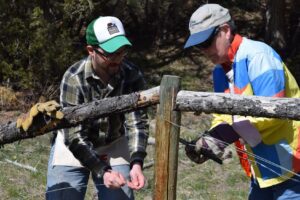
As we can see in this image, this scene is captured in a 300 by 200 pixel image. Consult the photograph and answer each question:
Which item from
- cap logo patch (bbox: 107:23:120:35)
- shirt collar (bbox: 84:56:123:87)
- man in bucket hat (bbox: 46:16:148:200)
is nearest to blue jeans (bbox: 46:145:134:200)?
man in bucket hat (bbox: 46:16:148:200)

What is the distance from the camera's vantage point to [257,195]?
3133 millimetres

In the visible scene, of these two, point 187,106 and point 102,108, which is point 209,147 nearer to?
point 187,106

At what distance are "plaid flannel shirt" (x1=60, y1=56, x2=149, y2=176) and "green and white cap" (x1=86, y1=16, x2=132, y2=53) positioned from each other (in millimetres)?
166

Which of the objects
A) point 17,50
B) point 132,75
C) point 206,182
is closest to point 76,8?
point 17,50

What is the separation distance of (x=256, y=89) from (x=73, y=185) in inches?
45.2

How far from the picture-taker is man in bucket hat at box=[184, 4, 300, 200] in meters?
2.75

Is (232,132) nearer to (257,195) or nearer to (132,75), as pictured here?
(257,195)

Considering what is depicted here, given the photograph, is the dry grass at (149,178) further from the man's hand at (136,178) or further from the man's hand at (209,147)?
the man's hand at (209,147)

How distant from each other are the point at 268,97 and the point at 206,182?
3459 millimetres

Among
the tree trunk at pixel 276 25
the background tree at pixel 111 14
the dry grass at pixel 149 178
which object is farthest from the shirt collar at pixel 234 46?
the tree trunk at pixel 276 25

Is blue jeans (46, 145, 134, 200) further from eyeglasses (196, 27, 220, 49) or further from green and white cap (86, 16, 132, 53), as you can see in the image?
eyeglasses (196, 27, 220, 49)

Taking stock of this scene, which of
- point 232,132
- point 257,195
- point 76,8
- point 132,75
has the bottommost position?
point 76,8

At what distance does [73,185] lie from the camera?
10.8 feet

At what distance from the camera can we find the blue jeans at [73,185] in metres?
3.26
